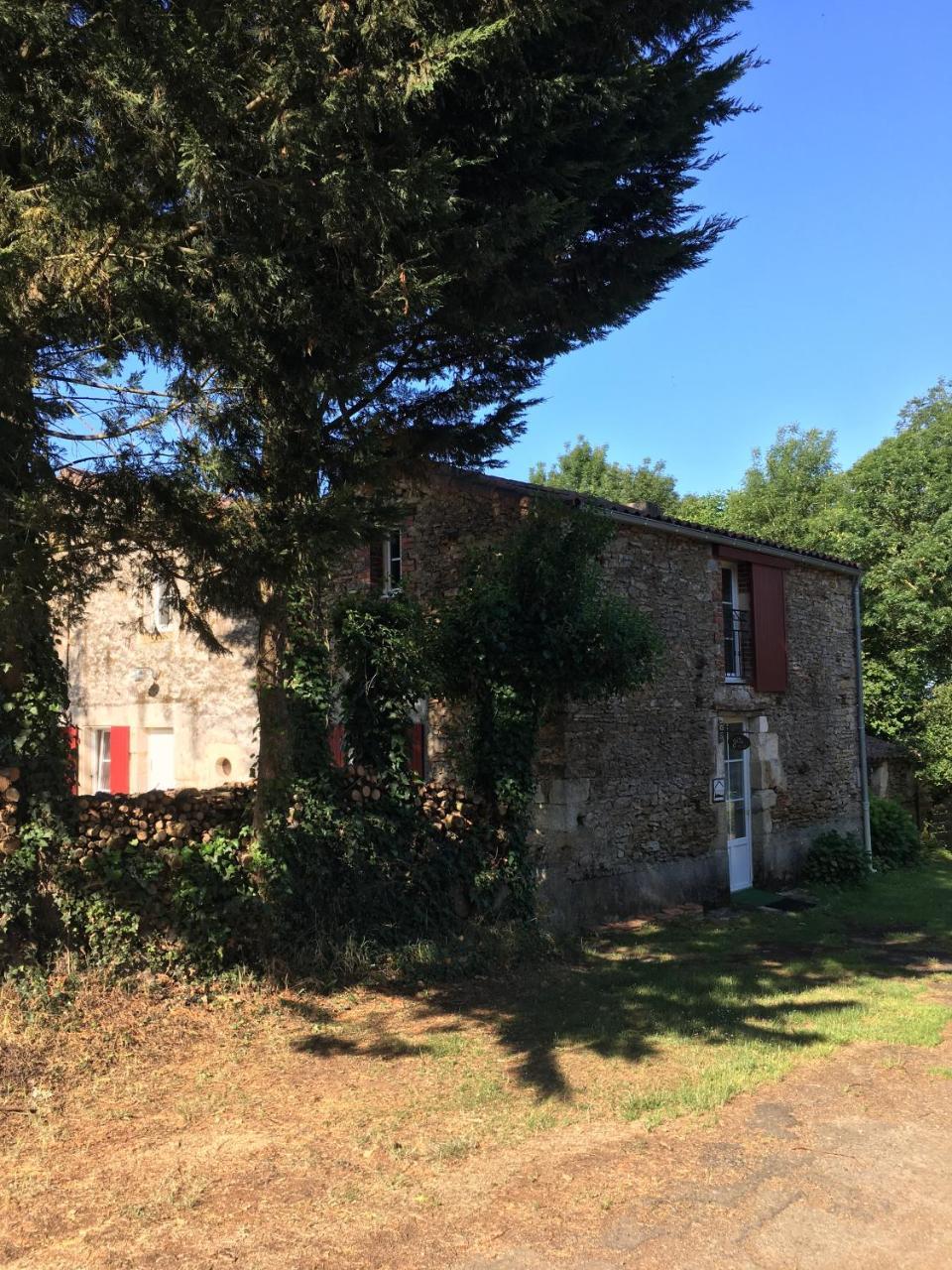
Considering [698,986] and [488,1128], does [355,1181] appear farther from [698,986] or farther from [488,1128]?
[698,986]

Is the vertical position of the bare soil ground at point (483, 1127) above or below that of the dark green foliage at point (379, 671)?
below

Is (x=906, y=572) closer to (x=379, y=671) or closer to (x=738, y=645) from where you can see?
(x=738, y=645)

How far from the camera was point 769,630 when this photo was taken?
44.3ft

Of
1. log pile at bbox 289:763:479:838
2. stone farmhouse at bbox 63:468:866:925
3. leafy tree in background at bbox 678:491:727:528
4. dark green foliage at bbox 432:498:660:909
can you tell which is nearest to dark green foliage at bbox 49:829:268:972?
log pile at bbox 289:763:479:838

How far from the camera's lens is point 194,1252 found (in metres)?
3.64

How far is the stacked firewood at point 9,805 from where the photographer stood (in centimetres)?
676

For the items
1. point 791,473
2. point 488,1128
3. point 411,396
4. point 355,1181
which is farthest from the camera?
point 791,473

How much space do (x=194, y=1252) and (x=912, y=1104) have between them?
3.82m

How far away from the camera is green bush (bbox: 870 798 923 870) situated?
1565 cm

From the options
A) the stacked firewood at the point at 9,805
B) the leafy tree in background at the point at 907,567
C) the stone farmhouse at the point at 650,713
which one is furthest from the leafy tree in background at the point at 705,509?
the stacked firewood at the point at 9,805

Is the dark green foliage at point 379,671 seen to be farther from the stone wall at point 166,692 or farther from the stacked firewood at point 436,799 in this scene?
the stone wall at point 166,692

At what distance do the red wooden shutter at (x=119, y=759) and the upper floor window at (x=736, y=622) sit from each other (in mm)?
9284

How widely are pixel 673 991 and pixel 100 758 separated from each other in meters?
11.3

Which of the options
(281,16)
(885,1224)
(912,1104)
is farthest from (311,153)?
(912,1104)
